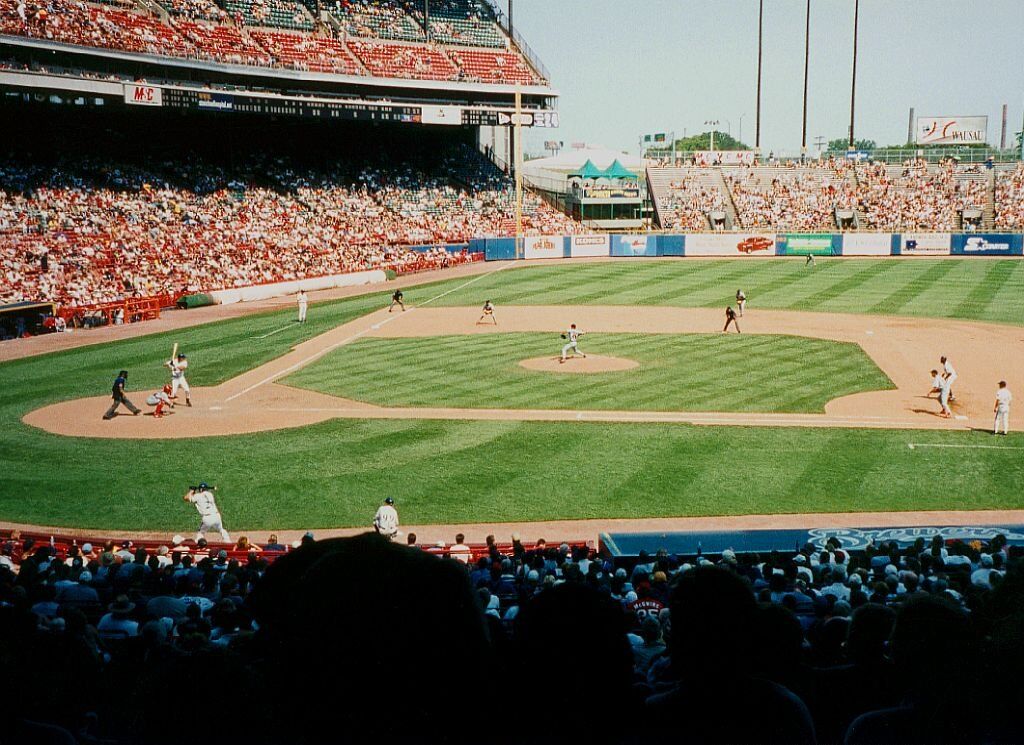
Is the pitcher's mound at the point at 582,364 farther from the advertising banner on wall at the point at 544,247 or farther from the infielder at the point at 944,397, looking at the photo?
the advertising banner on wall at the point at 544,247

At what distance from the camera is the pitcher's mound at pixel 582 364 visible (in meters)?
31.1

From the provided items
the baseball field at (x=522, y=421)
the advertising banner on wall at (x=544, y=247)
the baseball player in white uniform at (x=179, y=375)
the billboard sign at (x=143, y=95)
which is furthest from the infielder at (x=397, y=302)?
the advertising banner on wall at (x=544, y=247)

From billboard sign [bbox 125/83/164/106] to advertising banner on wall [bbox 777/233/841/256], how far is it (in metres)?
44.1

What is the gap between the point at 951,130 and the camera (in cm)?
10175

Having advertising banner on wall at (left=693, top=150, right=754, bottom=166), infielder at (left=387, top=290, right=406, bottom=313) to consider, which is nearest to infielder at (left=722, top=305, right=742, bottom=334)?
infielder at (left=387, top=290, right=406, bottom=313)

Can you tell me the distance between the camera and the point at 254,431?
24.0 m

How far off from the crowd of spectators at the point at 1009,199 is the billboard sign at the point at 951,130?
62.1ft

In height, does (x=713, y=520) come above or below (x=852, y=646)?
below

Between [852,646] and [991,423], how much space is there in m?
21.9

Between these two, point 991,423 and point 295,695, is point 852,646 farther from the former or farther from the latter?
point 991,423

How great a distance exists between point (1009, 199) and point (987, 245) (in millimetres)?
12559

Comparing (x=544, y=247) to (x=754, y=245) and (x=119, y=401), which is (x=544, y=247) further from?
(x=119, y=401)

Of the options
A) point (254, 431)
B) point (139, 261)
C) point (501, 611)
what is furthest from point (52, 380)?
point (501, 611)

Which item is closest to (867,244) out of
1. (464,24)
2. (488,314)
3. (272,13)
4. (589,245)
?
(589,245)
